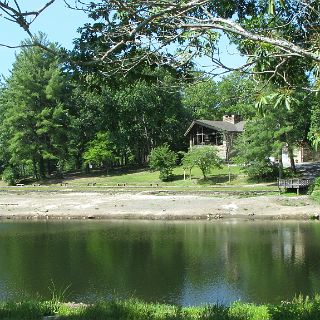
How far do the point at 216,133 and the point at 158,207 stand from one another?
2659cm

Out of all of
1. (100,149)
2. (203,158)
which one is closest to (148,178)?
(100,149)

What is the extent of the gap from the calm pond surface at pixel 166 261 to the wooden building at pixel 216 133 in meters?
29.4

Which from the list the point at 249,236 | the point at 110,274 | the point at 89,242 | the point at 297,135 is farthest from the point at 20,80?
the point at 110,274

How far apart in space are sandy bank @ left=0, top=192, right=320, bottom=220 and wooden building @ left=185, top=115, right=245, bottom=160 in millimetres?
19087

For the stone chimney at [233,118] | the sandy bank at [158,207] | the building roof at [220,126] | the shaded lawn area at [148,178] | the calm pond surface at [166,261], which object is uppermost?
the stone chimney at [233,118]

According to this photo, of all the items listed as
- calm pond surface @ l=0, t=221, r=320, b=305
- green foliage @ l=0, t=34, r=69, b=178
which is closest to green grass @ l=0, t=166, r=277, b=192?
green foliage @ l=0, t=34, r=69, b=178

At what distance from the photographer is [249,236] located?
85.9 ft

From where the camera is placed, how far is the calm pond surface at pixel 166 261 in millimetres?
16000

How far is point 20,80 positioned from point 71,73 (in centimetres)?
5266

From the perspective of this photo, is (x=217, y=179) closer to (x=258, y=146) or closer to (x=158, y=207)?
(x=258, y=146)

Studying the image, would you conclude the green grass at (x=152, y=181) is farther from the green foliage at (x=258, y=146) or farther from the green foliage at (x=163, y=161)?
the green foliage at (x=258, y=146)

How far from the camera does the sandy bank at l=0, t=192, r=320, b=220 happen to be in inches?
1288

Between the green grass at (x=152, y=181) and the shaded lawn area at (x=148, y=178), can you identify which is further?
the shaded lawn area at (x=148, y=178)

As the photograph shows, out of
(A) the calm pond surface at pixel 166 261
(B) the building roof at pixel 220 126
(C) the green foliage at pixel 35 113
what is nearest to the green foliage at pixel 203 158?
(B) the building roof at pixel 220 126
